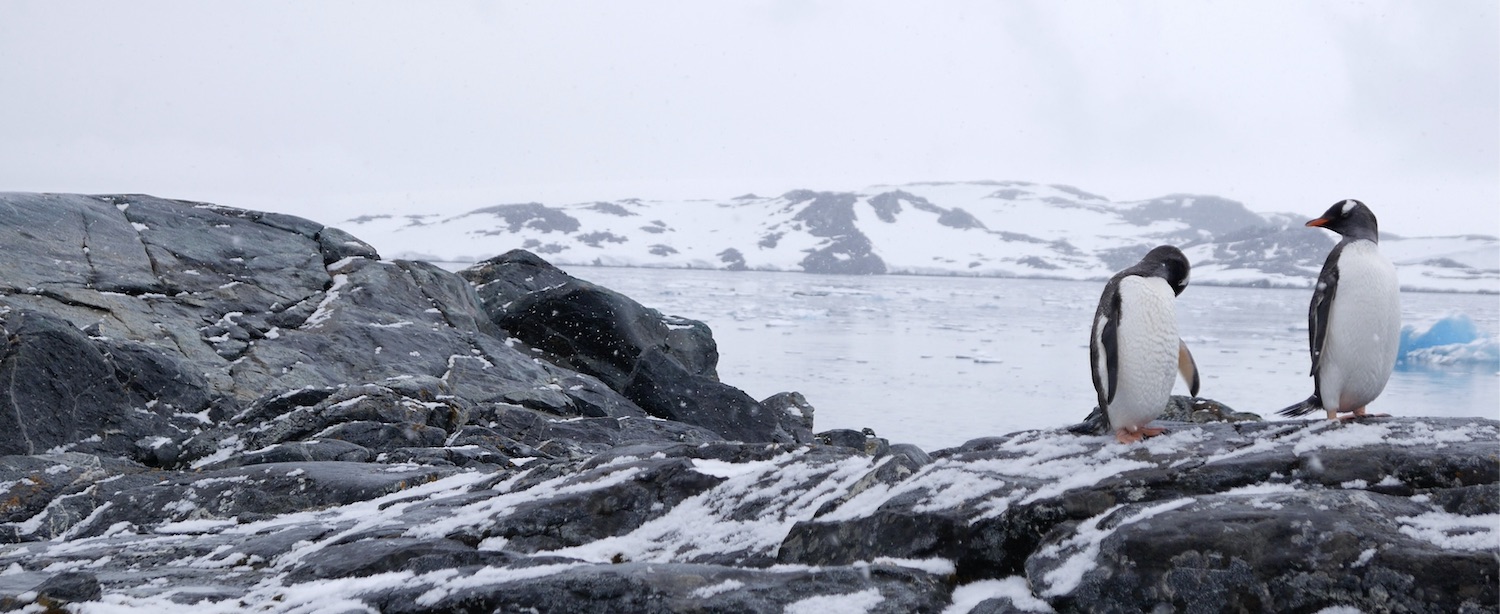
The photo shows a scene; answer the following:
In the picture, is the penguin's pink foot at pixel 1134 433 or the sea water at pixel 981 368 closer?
the penguin's pink foot at pixel 1134 433

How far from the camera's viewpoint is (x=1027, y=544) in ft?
10.9

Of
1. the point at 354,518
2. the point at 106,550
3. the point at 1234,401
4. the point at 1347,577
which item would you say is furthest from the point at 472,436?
the point at 1234,401

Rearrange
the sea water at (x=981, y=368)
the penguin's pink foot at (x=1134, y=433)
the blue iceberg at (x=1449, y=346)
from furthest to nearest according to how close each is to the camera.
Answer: the blue iceberg at (x=1449, y=346)
the sea water at (x=981, y=368)
the penguin's pink foot at (x=1134, y=433)

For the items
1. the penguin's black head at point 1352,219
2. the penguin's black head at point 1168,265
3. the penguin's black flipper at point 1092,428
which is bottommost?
the penguin's black flipper at point 1092,428

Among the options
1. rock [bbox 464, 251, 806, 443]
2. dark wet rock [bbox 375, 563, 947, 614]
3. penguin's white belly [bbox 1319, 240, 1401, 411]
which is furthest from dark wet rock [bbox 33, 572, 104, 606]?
rock [bbox 464, 251, 806, 443]

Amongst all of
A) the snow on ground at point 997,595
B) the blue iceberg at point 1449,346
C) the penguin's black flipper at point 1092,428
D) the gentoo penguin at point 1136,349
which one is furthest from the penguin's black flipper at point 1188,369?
the blue iceberg at point 1449,346

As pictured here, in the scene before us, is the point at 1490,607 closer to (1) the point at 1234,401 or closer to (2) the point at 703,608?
(2) the point at 703,608

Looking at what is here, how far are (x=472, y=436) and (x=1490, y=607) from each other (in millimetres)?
7000

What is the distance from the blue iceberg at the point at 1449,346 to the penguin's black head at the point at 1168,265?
2218cm

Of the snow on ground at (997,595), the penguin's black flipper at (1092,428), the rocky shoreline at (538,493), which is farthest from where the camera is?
the penguin's black flipper at (1092,428)

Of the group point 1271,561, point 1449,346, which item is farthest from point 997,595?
point 1449,346

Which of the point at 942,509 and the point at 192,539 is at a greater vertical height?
the point at 942,509

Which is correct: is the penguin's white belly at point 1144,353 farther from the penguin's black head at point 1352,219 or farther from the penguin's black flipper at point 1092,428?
the penguin's black head at point 1352,219

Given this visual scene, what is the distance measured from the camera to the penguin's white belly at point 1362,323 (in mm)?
4344
